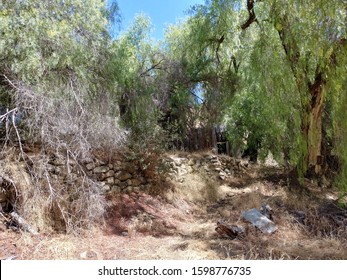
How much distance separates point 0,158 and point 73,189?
1.29 metres

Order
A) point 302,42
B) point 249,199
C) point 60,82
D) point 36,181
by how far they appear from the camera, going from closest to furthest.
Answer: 1. point 36,181
2. point 60,82
3. point 302,42
4. point 249,199

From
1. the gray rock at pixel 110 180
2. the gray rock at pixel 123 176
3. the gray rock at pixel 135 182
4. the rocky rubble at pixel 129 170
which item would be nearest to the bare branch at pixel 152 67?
the rocky rubble at pixel 129 170

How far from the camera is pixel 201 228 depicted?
605cm

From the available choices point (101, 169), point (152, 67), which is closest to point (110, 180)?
point (101, 169)

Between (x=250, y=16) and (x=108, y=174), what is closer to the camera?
(x=108, y=174)

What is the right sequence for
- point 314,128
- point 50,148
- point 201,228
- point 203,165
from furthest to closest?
point 203,165, point 314,128, point 201,228, point 50,148

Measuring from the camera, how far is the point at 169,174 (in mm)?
7984

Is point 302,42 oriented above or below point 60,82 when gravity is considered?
above

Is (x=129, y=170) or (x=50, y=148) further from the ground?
(x=50, y=148)

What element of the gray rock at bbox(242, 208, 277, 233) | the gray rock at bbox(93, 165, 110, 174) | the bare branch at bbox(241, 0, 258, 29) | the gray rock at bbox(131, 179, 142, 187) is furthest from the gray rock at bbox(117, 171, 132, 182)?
the bare branch at bbox(241, 0, 258, 29)

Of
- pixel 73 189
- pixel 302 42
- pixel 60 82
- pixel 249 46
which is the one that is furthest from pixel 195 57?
pixel 73 189

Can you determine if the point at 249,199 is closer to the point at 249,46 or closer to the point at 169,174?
the point at 169,174

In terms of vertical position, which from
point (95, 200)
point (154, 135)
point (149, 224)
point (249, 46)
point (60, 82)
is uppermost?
point (249, 46)

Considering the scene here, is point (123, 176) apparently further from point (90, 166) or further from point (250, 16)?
point (250, 16)
